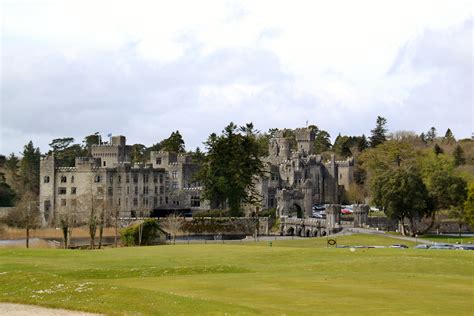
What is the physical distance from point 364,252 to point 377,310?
3318cm

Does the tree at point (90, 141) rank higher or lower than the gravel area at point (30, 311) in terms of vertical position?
higher

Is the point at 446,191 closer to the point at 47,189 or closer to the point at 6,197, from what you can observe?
the point at 47,189

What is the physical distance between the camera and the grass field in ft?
99.6

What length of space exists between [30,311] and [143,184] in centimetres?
10616

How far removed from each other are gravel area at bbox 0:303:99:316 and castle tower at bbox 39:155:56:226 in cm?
9916

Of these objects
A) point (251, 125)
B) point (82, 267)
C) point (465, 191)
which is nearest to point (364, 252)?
point (82, 267)

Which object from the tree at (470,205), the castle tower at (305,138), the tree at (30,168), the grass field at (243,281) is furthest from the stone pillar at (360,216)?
the tree at (30,168)

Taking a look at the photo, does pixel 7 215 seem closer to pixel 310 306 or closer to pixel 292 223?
pixel 292 223

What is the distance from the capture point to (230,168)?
122812mm

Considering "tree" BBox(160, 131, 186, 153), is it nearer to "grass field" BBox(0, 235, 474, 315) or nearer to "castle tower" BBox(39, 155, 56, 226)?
"castle tower" BBox(39, 155, 56, 226)

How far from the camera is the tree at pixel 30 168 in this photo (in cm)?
15312

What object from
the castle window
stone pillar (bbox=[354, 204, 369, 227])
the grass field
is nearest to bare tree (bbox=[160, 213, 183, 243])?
the castle window

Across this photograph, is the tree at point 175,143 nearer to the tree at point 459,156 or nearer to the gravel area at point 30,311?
the tree at point 459,156

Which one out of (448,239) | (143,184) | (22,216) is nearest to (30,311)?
(448,239)
